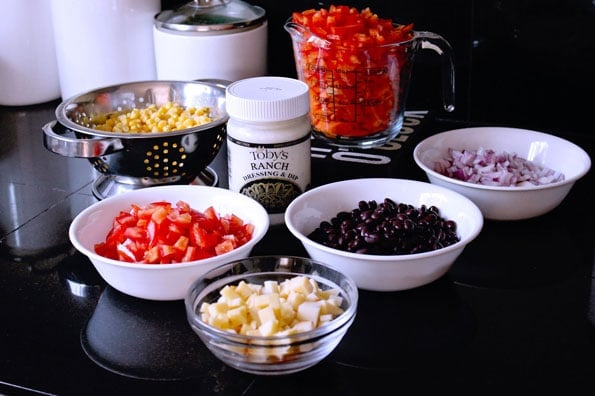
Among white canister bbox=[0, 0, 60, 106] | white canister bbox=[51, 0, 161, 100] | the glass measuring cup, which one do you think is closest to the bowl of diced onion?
the glass measuring cup

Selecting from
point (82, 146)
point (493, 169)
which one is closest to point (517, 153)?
point (493, 169)

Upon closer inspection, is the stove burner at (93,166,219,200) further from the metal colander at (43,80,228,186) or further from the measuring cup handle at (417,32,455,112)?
the measuring cup handle at (417,32,455,112)

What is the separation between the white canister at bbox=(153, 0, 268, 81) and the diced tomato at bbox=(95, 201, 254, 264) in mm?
551

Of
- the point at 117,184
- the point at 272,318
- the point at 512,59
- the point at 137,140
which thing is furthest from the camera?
the point at 512,59

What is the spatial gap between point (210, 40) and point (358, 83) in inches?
14.2

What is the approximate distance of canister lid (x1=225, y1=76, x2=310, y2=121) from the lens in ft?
3.97

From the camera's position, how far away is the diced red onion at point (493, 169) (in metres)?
1.35

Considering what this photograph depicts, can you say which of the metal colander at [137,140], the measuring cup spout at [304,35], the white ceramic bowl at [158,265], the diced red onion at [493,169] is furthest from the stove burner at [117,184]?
the diced red onion at [493,169]

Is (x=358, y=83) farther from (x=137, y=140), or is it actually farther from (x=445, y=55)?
(x=137, y=140)

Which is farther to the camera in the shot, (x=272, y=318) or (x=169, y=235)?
(x=169, y=235)

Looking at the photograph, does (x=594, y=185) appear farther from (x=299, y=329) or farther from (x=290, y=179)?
(x=299, y=329)

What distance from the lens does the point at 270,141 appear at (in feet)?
4.07

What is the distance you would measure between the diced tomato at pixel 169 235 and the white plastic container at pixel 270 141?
0.09 meters

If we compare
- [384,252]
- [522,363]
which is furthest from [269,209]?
[522,363]
